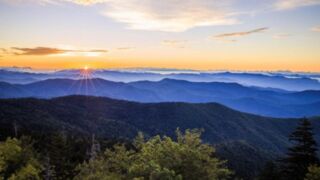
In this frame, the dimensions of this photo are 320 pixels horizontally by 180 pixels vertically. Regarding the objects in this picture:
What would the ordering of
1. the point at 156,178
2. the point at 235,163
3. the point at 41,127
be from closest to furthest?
the point at 156,178, the point at 235,163, the point at 41,127

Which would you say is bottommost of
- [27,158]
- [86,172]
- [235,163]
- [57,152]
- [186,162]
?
[235,163]

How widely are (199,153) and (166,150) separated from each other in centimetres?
250

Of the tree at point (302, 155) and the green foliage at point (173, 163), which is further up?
the green foliage at point (173, 163)

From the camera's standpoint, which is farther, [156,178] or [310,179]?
[310,179]

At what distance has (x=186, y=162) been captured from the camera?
2716 cm

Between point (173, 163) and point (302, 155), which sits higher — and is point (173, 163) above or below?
above

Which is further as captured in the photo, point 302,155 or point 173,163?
point 302,155

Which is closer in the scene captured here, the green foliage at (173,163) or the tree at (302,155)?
the green foliage at (173,163)

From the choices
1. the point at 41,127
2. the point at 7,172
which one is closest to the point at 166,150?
the point at 7,172

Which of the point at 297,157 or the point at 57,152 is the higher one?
the point at 297,157

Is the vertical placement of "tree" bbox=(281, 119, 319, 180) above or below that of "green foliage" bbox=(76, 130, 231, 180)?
below

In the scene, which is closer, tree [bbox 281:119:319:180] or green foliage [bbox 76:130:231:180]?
green foliage [bbox 76:130:231:180]

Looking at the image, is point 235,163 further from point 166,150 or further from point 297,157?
point 166,150

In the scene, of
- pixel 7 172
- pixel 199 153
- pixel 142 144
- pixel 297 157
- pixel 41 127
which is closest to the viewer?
pixel 199 153
